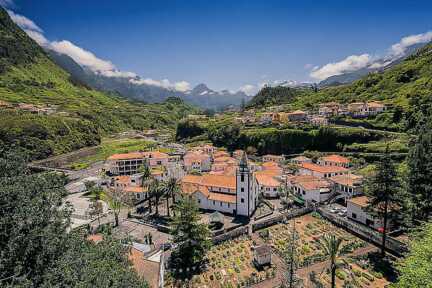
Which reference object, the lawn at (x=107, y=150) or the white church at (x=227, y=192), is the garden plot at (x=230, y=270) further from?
the lawn at (x=107, y=150)

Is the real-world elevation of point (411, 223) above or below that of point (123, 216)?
above

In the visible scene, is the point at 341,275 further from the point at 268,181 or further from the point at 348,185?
the point at 268,181

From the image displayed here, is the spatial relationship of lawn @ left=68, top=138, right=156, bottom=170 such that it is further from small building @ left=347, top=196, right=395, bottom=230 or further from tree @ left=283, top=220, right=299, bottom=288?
small building @ left=347, top=196, right=395, bottom=230

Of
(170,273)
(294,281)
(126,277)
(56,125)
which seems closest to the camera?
(126,277)

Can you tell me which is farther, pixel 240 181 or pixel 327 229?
pixel 240 181

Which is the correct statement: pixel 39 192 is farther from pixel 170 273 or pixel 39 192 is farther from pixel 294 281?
pixel 294 281

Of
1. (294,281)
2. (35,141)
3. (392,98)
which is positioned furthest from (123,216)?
(392,98)

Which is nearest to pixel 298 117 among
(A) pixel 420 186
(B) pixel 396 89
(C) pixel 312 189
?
(B) pixel 396 89

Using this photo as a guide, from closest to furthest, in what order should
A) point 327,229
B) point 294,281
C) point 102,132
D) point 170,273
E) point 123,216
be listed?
point 294,281 < point 170,273 < point 327,229 < point 123,216 < point 102,132

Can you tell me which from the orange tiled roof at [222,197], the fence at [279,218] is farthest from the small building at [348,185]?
the orange tiled roof at [222,197]
